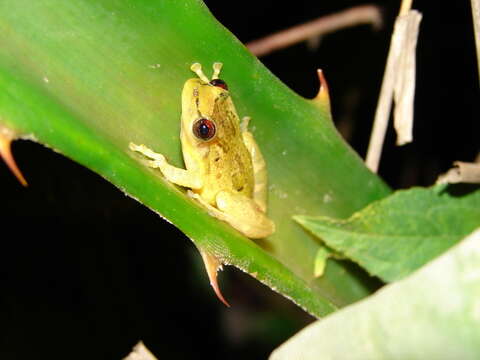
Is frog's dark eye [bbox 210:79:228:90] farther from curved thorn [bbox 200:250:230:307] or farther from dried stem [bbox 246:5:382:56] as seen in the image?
dried stem [bbox 246:5:382:56]

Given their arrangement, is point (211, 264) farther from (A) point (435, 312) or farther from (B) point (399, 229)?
(B) point (399, 229)

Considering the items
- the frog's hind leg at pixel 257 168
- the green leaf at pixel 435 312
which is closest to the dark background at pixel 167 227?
the frog's hind leg at pixel 257 168

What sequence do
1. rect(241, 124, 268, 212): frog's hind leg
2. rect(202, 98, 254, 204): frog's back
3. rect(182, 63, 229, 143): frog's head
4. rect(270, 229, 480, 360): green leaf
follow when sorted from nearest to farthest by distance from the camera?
1. rect(270, 229, 480, 360): green leaf
2. rect(182, 63, 229, 143): frog's head
3. rect(241, 124, 268, 212): frog's hind leg
4. rect(202, 98, 254, 204): frog's back

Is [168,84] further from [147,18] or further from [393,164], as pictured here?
[393,164]

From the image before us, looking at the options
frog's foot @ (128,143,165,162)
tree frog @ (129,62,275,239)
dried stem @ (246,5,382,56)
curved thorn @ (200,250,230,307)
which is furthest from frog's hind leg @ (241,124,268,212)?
dried stem @ (246,5,382,56)

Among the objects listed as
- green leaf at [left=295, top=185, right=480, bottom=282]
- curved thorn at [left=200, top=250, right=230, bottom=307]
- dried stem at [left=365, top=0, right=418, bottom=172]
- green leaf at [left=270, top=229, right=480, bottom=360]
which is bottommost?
green leaf at [left=270, top=229, right=480, bottom=360]

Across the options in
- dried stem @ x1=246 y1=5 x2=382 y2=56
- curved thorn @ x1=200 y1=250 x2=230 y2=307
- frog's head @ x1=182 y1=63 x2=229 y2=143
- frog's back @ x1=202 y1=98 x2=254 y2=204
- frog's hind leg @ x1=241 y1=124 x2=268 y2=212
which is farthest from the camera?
dried stem @ x1=246 y1=5 x2=382 y2=56

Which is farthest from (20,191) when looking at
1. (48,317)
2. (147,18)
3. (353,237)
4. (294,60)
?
(294,60)

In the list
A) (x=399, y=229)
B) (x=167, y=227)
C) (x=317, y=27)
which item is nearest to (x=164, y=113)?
(x=399, y=229)
